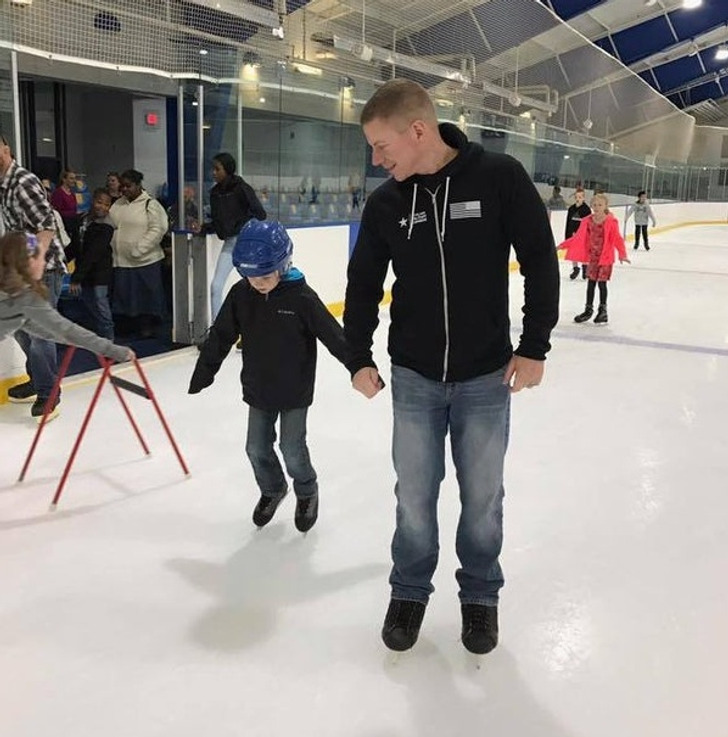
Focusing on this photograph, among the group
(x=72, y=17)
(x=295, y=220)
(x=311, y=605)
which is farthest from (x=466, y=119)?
(x=311, y=605)

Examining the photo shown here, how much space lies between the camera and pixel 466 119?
30.4 ft

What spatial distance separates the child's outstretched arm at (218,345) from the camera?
101 inches

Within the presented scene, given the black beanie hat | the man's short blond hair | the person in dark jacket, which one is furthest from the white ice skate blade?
the black beanie hat

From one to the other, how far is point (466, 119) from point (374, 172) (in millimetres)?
2572

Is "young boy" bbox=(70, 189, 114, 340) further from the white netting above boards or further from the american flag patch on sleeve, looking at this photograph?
the american flag patch on sleeve

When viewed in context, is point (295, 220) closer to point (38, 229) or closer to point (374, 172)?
point (374, 172)

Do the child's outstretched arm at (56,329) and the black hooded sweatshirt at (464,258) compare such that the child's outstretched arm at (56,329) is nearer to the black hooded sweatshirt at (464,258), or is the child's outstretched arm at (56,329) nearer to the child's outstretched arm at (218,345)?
the child's outstretched arm at (218,345)

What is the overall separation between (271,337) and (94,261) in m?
2.89

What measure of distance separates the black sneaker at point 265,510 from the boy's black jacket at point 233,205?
291cm

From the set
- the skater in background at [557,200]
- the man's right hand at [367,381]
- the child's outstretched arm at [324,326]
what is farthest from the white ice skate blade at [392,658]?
the skater in background at [557,200]

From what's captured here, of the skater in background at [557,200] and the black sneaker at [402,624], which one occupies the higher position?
the skater in background at [557,200]

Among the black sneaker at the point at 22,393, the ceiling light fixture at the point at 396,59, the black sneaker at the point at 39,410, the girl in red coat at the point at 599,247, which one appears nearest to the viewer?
the black sneaker at the point at 39,410

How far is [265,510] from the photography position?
2.80 m

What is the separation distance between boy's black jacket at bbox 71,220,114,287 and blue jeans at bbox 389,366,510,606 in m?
3.52
